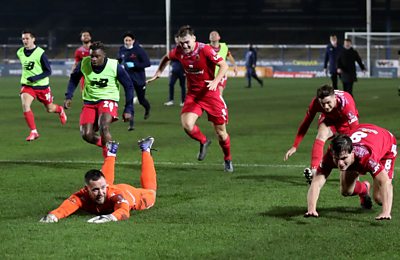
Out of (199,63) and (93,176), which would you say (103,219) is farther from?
(199,63)

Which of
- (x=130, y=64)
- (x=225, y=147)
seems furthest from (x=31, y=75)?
(x=225, y=147)

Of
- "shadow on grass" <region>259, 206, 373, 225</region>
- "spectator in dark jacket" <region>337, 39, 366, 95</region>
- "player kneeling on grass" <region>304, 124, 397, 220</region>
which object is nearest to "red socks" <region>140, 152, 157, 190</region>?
"shadow on grass" <region>259, 206, 373, 225</region>

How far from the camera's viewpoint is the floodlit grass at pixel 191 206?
896 cm

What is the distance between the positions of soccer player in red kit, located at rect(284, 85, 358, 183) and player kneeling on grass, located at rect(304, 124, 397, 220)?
88 centimetres

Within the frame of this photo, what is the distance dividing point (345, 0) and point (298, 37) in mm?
4170

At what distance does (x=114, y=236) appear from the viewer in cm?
948

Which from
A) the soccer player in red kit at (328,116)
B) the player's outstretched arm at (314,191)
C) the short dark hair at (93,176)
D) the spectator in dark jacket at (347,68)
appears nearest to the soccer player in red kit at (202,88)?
the soccer player in red kit at (328,116)

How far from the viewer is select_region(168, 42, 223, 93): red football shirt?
1494 centimetres

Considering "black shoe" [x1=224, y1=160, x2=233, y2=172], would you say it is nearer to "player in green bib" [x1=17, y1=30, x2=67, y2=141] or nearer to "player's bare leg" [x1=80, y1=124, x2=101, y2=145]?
"player's bare leg" [x1=80, y1=124, x2=101, y2=145]

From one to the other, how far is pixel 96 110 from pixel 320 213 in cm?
517

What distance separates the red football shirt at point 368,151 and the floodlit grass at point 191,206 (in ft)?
1.84

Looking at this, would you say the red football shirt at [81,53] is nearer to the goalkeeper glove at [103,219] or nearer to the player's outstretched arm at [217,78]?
the player's outstretched arm at [217,78]

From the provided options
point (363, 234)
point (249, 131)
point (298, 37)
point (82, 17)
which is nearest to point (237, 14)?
point (298, 37)

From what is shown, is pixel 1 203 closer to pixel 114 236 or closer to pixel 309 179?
pixel 114 236
